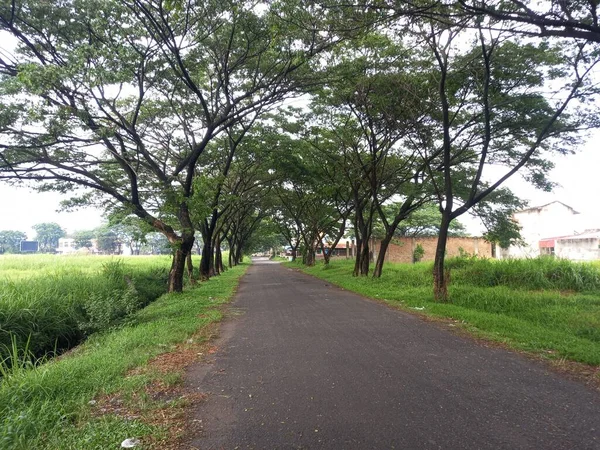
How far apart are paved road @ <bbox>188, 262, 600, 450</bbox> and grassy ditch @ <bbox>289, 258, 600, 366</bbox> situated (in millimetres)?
1036

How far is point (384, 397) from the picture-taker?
417 cm

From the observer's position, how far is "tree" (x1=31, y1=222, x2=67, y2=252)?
3688 inches

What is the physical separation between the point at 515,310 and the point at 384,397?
6.46 meters

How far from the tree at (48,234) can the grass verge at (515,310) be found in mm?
99720

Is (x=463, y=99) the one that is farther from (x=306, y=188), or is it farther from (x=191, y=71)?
(x=306, y=188)

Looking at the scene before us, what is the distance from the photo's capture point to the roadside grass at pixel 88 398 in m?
3.37

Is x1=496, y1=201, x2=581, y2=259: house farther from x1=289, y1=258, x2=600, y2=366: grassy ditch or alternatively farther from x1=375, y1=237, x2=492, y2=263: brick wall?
x1=289, y1=258, x2=600, y2=366: grassy ditch

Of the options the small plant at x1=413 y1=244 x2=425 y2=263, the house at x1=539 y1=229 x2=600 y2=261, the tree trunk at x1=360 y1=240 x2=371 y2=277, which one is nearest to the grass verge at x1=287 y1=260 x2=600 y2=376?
the tree trunk at x1=360 y1=240 x2=371 y2=277

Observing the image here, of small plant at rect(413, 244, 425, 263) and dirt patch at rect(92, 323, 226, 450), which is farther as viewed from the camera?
small plant at rect(413, 244, 425, 263)

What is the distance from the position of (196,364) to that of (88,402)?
5.48ft

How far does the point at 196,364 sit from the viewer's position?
5.68 m

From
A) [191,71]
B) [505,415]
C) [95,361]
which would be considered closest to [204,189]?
[191,71]

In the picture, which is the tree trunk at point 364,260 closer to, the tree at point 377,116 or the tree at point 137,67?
the tree at point 377,116

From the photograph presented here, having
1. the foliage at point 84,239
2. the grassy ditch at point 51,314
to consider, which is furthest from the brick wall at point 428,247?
the foliage at point 84,239
